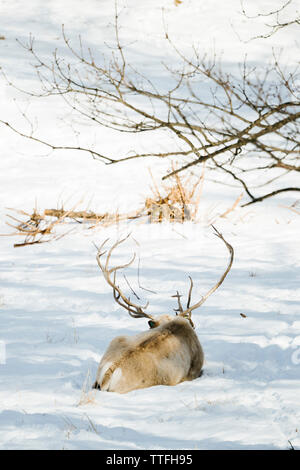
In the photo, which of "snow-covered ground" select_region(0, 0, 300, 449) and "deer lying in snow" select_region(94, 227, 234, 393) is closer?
"snow-covered ground" select_region(0, 0, 300, 449)

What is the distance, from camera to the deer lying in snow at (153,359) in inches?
148

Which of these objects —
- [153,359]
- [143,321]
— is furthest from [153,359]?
[143,321]

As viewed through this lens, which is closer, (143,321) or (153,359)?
(153,359)

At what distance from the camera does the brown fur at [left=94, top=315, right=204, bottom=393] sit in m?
3.77

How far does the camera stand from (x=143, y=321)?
5.45 m

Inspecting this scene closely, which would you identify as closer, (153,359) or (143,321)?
(153,359)

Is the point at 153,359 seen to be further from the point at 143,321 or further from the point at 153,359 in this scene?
the point at 143,321

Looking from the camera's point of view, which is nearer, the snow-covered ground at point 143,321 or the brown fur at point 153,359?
the snow-covered ground at point 143,321

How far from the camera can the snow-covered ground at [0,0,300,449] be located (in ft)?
10.7

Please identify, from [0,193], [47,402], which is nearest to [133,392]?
[47,402]

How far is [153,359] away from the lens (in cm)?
392

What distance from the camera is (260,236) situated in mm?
8500

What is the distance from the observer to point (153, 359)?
392cm

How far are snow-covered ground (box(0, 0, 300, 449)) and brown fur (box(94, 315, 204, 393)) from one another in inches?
3.4
